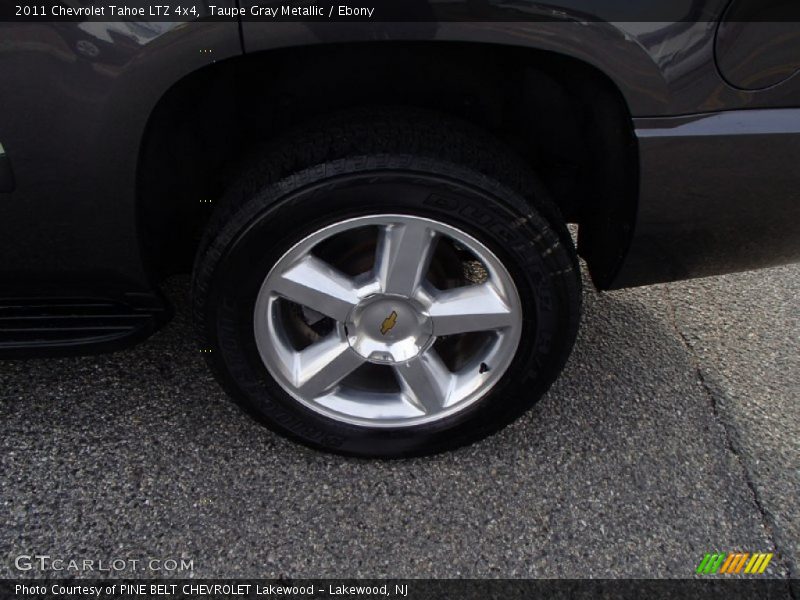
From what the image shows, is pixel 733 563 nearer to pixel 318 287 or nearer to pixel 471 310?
pixel 471 310

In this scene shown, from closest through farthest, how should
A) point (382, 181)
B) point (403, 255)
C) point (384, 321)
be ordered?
point (382, 181), point (403, 255), point (384, 321)

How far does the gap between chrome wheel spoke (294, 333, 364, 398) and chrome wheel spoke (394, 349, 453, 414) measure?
0.13m

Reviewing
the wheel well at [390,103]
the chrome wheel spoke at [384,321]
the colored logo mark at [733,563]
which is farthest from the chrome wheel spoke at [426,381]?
the colored logo mark at [733,563]

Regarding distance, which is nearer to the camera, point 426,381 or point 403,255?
point 403,255

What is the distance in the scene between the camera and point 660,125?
5.08 ft

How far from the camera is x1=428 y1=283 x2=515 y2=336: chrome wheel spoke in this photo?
181 cm

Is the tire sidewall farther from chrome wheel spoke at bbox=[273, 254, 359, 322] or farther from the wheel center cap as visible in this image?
the wheel center cap

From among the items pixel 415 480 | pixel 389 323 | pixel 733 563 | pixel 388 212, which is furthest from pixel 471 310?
pixel 733 563

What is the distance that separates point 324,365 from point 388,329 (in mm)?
191

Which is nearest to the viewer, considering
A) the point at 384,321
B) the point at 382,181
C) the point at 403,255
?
the point at 382,181

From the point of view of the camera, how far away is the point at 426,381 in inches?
74.7

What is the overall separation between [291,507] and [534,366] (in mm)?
721

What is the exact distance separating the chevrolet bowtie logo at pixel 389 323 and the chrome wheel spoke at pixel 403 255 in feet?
0.24

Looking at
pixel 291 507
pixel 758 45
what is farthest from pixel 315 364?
pixel 758 45
